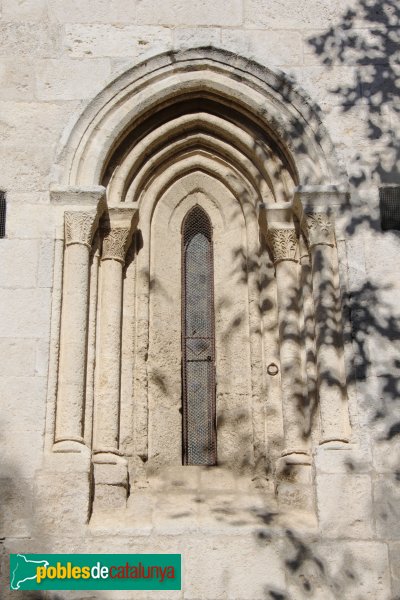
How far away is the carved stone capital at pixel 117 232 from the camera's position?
21.8 ft

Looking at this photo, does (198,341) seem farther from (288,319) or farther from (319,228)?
(319,228)

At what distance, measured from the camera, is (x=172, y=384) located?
262 inches

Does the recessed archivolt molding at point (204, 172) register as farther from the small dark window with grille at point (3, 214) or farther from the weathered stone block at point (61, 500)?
the weathered stone block at point (61, 500)

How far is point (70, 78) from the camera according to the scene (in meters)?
6.82

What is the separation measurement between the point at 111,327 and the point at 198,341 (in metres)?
0.86

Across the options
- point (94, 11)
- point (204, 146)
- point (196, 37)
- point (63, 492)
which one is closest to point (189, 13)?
point (196, 37)

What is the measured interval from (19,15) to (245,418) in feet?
13.0

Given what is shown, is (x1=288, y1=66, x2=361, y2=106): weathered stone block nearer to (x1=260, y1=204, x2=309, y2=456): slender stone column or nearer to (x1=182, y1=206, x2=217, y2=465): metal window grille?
(x1=260, y1=204, x2=309, y2=456): slender stone column

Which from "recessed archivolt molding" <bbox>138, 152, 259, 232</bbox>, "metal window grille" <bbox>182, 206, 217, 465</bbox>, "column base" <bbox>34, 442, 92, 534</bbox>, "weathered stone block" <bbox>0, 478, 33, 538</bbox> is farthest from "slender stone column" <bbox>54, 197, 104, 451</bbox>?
"metal window grille" <bbox>182, 206, 217, 465</bbox>

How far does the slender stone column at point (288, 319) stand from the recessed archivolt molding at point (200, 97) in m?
0.42

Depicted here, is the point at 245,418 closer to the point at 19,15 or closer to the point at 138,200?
the point at 138,200

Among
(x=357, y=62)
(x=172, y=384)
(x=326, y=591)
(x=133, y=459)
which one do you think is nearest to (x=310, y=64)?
(x=357, y=62)

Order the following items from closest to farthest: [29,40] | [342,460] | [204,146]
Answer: [342,460] < [29,40] < [204,146]

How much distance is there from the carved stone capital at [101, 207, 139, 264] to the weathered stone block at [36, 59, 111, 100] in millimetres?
1024
